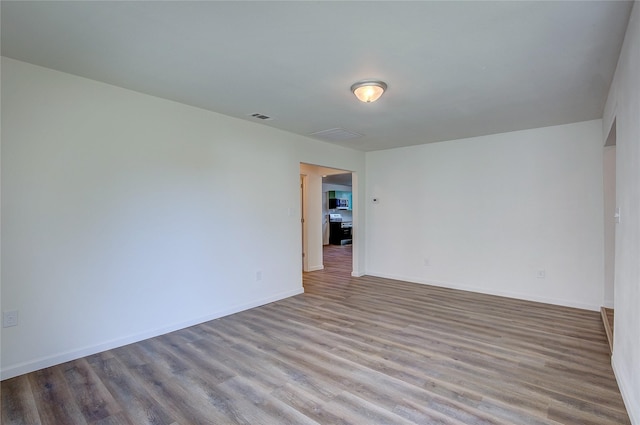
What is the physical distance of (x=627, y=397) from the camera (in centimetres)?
195

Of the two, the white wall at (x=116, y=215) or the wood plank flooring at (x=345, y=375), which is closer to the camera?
the wood plank flooring at (x=345, y=375)

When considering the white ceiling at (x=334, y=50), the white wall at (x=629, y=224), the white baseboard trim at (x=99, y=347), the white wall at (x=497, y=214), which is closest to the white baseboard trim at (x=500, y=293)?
the white wall at (x=497, y=214)

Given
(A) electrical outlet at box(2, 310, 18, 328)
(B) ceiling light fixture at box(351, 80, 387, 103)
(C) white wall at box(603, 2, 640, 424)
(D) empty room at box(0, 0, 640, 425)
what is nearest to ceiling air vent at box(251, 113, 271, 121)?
(D) empty room at box(0, 0, 640, 425)

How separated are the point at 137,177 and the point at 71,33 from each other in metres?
1.32

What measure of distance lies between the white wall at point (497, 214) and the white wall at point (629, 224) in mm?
1893

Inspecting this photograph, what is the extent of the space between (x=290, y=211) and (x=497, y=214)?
3.03m

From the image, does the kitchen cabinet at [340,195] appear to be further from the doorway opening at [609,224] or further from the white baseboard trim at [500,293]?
the doorway opening at [609,224]

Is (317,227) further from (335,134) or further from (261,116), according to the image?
(261,116)

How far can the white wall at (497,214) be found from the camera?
13.0ft

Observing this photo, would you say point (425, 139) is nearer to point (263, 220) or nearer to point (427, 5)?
point (263, 220)

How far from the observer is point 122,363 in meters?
2.60

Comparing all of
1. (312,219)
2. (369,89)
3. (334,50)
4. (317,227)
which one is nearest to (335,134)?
(369,89)

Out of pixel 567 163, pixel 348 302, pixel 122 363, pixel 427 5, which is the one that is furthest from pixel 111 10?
pixel 567 163

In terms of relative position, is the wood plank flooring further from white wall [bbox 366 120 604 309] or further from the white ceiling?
the white ceiling
